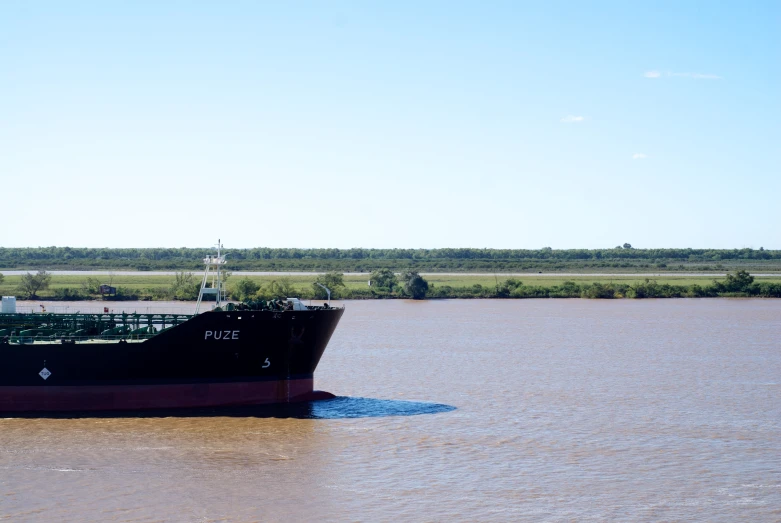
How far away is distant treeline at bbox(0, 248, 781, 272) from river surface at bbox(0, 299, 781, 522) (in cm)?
8055

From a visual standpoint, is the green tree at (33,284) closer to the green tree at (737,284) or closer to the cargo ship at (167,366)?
the cargo ship at (167,366)

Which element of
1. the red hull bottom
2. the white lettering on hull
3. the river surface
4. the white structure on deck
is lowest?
Answer: the river surface

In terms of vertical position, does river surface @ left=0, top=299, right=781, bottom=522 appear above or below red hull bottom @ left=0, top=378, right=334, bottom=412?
below

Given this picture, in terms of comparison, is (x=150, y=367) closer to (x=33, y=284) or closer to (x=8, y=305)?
(x=8, y=305)

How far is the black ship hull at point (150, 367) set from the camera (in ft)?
75.8

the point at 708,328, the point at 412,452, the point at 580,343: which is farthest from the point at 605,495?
the point at 708,328

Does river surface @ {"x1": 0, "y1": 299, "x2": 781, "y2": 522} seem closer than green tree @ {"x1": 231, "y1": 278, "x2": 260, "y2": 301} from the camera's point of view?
Yes

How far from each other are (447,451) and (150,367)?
26.9 ft

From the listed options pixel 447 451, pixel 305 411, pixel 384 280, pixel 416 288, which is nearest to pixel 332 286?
pixel 384 280

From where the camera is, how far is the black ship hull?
23.1 m

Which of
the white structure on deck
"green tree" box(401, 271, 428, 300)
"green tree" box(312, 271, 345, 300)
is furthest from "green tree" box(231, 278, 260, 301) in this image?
the white structure on deck

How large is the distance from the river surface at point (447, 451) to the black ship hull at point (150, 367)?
0.73 metres

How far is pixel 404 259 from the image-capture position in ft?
450

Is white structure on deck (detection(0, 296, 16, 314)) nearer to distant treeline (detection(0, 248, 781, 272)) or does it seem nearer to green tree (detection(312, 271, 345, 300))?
green tree (detection(312, 271, 345, 300))
